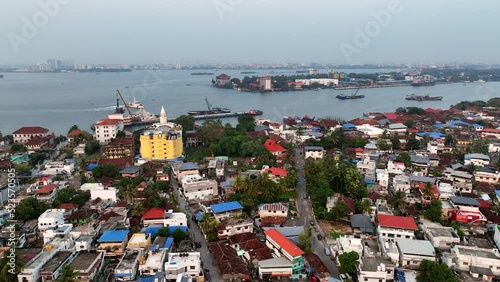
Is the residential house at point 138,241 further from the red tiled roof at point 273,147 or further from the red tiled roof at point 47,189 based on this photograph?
the red tiled roof at point 273,147

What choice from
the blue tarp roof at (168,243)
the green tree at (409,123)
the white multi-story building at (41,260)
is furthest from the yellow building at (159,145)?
the green tree at (409,123)

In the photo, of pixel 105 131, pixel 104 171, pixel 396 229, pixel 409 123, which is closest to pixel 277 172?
pixel 396 229

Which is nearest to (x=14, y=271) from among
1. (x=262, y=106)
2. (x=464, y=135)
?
(x=464, y=135)

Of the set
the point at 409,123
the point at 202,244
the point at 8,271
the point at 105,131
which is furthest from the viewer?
the point at 409,123

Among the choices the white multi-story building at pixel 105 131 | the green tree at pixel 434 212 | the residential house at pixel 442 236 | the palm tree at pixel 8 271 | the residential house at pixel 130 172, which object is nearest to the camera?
the palm tree at pixel 8 271

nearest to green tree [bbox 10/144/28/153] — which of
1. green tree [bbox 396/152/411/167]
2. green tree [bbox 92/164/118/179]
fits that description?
green tree [bbox 92/164/118/179]

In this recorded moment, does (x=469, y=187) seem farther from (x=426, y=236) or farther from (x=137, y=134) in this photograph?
(x=137, y=134)

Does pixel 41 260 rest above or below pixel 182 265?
above

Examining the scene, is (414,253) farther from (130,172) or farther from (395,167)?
(130,172)
